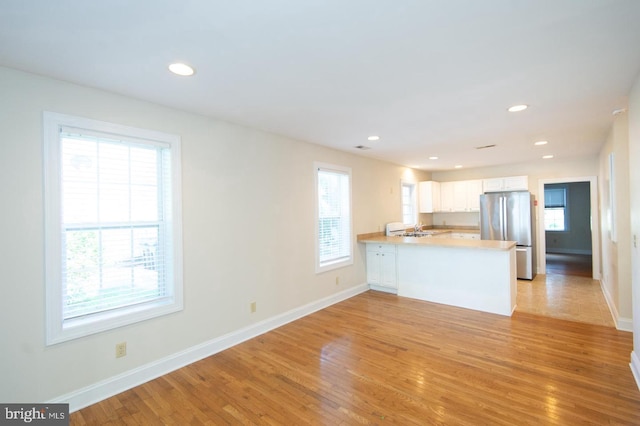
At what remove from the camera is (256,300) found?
3605 mm

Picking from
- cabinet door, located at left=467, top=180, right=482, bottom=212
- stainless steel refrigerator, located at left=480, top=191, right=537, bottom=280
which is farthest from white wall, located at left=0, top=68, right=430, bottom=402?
cabinet door, located at left=467, top=180, right=482, bottom=212

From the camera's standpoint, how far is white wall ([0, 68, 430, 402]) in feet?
6.77

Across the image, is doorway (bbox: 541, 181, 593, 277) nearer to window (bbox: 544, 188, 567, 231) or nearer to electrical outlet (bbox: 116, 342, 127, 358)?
window (bbox: 544, 188, 567, 231)

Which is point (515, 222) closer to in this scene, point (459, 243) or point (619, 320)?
point (459, 243)

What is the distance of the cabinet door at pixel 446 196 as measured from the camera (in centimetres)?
741

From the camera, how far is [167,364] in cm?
278

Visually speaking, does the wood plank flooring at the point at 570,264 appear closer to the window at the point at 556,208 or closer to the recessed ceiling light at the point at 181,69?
the window at the point at 556,208

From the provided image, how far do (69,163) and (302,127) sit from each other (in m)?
2.23

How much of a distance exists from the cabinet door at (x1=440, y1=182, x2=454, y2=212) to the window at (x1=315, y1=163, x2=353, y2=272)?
356cm

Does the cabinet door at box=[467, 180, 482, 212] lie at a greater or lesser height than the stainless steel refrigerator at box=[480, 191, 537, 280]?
greater

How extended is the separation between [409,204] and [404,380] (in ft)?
16.7

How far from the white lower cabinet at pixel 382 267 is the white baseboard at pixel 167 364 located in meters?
1.55

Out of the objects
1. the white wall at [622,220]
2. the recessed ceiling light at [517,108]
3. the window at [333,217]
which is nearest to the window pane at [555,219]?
the white wall at [622,220]

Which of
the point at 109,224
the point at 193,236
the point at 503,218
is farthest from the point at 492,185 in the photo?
the point at 109,224
